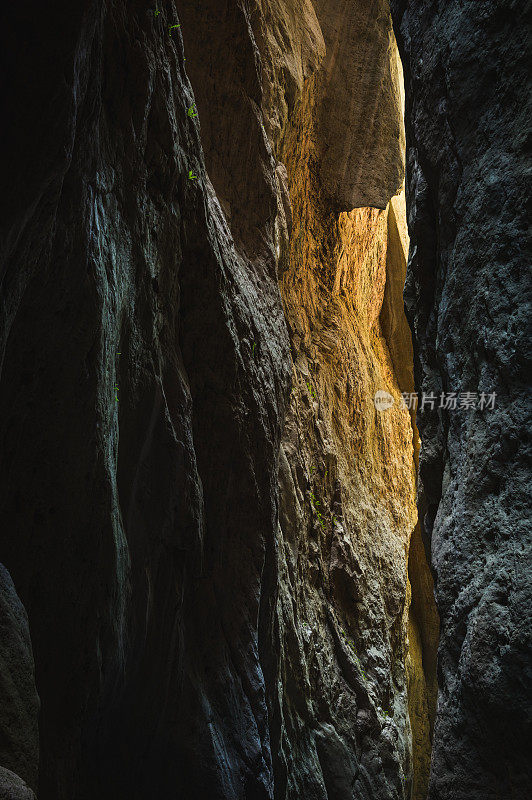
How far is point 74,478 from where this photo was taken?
3.40m

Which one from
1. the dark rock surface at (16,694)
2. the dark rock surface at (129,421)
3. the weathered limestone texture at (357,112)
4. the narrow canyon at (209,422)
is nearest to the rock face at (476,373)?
the narrow canyon at (209,422)

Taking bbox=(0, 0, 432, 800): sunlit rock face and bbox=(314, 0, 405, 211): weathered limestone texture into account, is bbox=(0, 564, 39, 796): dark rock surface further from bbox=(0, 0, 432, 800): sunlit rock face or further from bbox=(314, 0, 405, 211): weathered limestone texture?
bbox=(314, 0, 405, 211): weathered limestone texture

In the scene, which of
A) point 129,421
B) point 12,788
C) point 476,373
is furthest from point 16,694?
point 476,373

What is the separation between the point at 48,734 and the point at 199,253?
3218 millimetres

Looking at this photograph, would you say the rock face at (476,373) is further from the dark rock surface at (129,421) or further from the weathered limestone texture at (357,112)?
the weathered limestone texture at (357,112)

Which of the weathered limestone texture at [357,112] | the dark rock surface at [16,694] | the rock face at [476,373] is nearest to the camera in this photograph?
the dark rock surface at [16,694]

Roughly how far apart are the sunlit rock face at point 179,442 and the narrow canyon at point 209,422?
18 millimetres

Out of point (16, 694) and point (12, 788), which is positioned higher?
point (16, 694)

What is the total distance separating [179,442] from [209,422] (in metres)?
0.66

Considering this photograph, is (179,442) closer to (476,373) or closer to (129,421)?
(129,421)

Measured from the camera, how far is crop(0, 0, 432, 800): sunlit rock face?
319 cm

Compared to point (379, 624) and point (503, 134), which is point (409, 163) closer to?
point (503, 134)

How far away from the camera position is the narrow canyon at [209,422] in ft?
10.3

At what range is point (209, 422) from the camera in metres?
4.96
